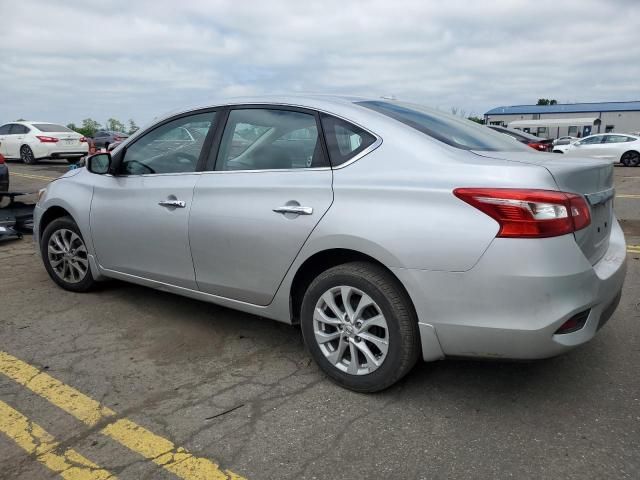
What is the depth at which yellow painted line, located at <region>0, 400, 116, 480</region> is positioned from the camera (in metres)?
2.26

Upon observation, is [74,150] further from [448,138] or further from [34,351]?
[448,138]

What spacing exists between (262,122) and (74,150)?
16.5 meters

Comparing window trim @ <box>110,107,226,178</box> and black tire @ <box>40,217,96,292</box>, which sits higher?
window trim @ <box>110,107,226,178</box>

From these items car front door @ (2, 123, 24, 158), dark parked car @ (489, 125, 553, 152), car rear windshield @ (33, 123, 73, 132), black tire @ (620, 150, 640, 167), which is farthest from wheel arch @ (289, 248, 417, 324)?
black tire @ (620, 150, 640, 167)

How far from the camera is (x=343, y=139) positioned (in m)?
2.93

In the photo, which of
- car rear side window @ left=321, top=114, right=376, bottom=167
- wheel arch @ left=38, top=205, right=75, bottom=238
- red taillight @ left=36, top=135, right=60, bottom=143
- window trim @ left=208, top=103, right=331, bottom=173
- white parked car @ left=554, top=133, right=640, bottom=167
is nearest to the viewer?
car rear side window @ left=321, top=114, right=376, bottom=167

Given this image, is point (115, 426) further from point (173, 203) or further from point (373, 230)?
point (373, 230)

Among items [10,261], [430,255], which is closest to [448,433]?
[430,255]

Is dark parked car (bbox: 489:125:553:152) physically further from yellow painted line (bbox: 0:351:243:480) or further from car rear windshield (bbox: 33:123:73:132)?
car rear windshield (bbox: 33:123:73:132)

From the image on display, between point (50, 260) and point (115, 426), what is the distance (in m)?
2.54

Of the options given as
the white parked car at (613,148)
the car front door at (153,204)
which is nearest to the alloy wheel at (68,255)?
the car front door at (153,204)

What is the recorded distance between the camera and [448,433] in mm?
2510

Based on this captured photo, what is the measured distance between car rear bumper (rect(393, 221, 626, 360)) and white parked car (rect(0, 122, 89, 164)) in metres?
17.7

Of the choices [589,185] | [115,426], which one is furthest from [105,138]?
[589,185]
